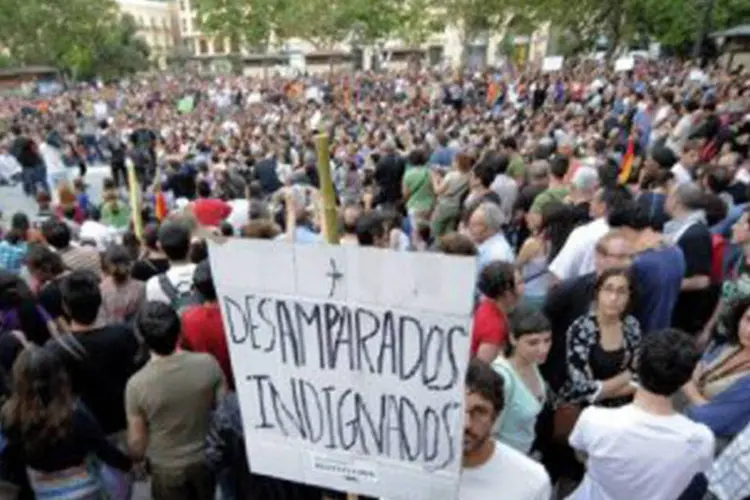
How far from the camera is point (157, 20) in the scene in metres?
109

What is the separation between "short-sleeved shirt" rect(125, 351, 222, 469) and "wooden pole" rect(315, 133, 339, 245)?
4.25ft

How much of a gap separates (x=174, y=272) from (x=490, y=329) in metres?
2.00

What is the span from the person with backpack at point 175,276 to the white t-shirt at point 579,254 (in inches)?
85.8

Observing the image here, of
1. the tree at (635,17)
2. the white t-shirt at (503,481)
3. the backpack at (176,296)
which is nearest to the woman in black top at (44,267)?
the backpack at (176,296)

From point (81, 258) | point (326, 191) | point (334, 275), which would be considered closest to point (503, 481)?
point (334, 275)

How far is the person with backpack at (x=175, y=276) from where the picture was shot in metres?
4.39

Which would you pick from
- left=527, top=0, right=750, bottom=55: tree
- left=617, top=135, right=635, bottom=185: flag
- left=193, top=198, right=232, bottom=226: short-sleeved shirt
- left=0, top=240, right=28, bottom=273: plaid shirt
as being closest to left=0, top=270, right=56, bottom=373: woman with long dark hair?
left=0, top=240, right=28, bottom=273: plaid shirt

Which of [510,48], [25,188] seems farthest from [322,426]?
[510,48]

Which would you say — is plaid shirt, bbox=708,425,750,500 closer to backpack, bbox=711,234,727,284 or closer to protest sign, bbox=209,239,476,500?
protest sign, bbox=209,239,476,500

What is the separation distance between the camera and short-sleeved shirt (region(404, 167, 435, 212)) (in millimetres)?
8383

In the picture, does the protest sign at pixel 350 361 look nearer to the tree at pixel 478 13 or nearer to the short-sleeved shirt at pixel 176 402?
the short-sleeved shirt at pixel 176 402

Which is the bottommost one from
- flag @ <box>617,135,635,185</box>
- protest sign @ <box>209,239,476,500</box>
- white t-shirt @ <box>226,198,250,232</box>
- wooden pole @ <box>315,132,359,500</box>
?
white t-shirt @ <box>226,198,250,232</box>

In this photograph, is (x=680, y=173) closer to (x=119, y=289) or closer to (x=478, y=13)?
(x=119, y=289)

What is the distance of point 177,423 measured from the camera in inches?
128
